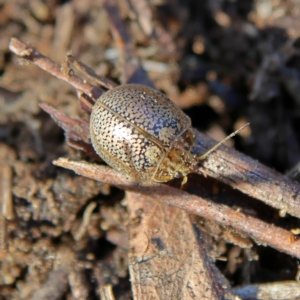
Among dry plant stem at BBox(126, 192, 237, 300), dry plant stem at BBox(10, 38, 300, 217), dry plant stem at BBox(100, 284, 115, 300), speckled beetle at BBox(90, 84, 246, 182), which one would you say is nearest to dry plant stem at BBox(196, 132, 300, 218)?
dry plant stem at BBox(10, 38, 300, 217)

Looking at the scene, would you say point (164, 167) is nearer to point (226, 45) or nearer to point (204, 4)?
point (226, 45)

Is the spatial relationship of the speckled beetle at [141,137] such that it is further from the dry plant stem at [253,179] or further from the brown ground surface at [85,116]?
the brown ground surface at [85,116]

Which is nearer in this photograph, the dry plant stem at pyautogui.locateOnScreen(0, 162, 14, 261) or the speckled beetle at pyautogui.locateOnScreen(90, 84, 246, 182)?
the speckled beetle at pyautogui.locateOnScreen(90, 84, 246, 182)

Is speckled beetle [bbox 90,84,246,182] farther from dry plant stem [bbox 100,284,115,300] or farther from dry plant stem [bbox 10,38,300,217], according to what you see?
dry plant stem [bbox 100,284,115,300]

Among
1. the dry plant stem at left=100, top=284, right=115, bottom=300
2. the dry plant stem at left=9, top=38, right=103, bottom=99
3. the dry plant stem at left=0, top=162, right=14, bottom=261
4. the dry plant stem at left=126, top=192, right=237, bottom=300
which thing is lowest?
the dry plant stem at left=100, top=284, right=115, bottom=300

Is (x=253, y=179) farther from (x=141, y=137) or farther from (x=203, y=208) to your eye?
(x=141, y=137)

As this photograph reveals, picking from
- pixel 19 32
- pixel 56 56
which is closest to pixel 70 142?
pixel 56 56
